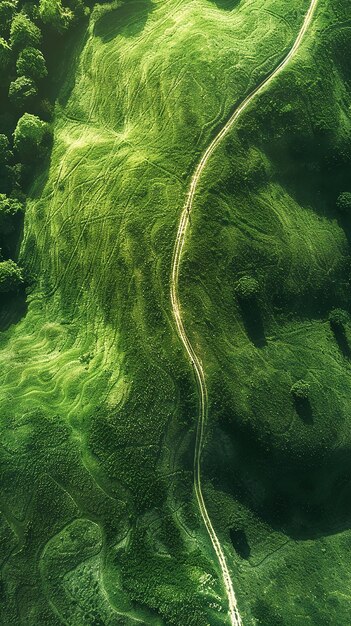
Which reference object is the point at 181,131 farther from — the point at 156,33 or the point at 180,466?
the point at 180,466

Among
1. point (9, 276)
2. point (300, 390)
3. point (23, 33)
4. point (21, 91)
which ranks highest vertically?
point (23, 33)

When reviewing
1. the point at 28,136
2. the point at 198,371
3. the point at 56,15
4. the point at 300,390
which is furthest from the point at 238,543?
the point at 56,15

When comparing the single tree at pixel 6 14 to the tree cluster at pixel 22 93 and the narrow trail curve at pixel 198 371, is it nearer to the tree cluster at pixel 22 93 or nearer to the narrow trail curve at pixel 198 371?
the tree cluster at pixel 22 93

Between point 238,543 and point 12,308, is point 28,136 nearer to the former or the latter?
point 12,308

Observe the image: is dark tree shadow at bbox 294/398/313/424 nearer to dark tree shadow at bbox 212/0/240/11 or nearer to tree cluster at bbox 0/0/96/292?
tree cluster at bbox 0/0/96/292

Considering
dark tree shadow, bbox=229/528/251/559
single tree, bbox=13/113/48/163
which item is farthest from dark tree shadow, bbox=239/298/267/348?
single tree, bbox=13/113/48/163
